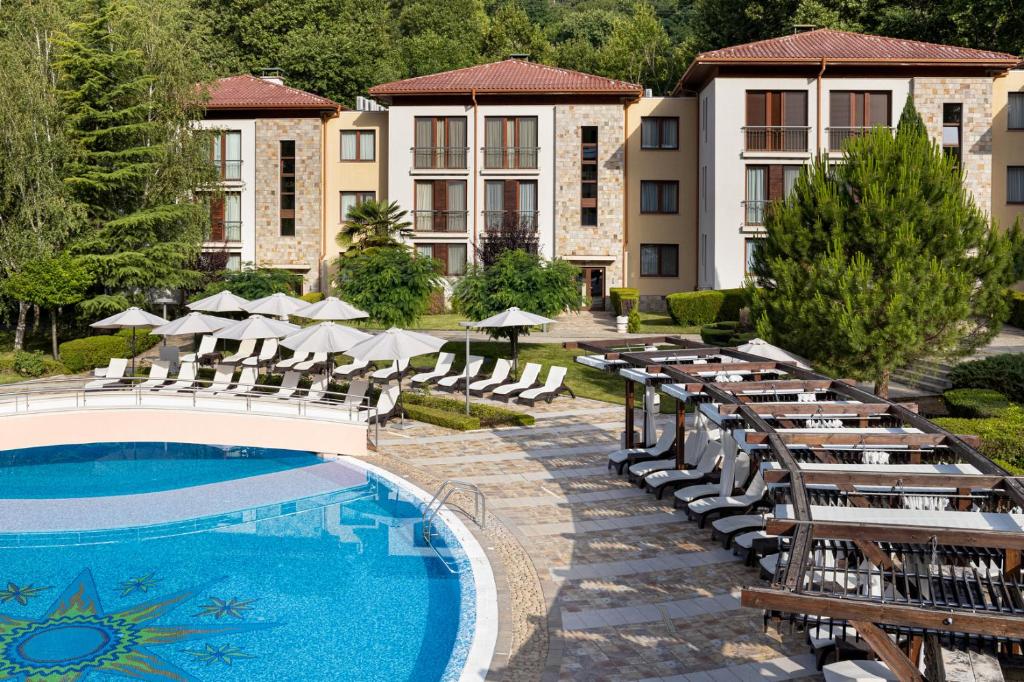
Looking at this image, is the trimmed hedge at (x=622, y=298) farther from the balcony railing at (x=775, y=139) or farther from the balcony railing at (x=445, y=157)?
the balcony railing at (x=445, y=157)

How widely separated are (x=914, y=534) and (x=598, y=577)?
6.31m


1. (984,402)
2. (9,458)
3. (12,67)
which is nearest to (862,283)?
(984,402)

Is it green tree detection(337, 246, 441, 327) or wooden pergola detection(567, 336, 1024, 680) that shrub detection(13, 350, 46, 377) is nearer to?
green tree detection(337, 246, 441, 327)

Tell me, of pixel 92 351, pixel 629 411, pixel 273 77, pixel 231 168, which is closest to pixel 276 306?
pixel 92 351

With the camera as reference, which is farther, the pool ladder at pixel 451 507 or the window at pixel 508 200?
the window at pixel 508 200

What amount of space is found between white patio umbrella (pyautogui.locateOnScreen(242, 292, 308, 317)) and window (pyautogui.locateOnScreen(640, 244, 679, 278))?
20600 mm

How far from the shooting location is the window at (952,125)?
41.1 metres

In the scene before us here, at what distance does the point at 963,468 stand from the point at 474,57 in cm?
6352

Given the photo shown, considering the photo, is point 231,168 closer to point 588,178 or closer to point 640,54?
point 588,178

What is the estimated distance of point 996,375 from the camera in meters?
24.8

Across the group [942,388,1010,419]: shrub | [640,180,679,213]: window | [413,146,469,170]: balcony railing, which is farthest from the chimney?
[942,388,1010,419]: shrub

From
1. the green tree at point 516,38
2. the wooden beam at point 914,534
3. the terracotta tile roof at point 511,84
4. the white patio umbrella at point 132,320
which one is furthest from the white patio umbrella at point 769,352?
the green tree at point 516,38

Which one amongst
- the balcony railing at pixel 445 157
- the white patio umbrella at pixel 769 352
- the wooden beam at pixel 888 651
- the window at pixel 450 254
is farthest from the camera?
the window at pixel 450 254

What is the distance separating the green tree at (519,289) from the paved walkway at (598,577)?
728cm
